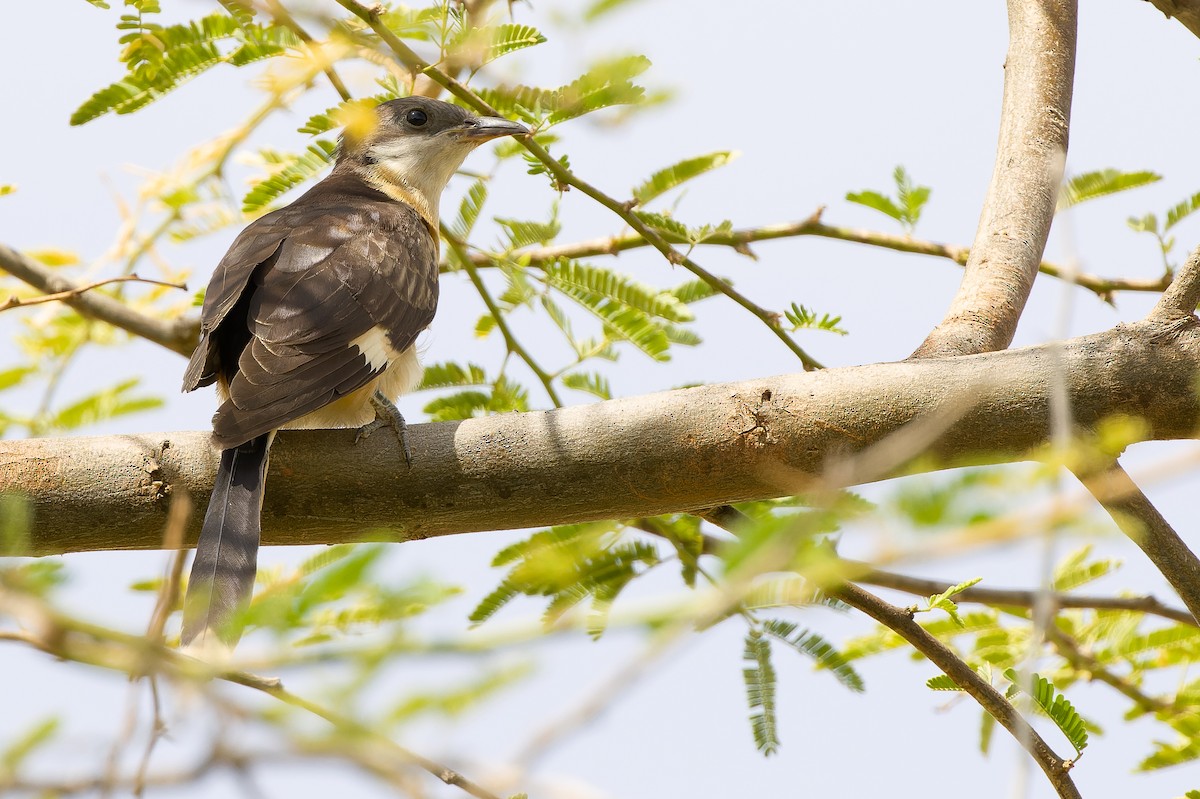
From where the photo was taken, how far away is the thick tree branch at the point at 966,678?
2641 mm

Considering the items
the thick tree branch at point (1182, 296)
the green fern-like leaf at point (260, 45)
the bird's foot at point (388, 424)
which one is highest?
the green fern-like leaf at point (260, 45)

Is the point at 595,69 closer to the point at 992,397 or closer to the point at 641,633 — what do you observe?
the point at 992,397

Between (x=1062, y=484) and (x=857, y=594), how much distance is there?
1405 millimetres

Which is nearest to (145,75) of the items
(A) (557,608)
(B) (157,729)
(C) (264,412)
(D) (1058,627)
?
(C) (264,412)

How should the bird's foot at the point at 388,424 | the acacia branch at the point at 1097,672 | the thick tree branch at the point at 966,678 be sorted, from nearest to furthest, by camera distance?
the thick tree branch at the point at 966,678 → the bird's foot at the point at 388,424 → the acacia branch at the point at 1097,672

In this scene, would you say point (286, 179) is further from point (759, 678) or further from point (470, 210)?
point (759, 678)

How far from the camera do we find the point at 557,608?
3.28 metres

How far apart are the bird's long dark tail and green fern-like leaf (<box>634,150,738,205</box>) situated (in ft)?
5.30

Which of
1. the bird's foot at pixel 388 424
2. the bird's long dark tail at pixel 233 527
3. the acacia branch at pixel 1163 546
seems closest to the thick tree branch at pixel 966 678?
the acacia branch at pixel 1163 546

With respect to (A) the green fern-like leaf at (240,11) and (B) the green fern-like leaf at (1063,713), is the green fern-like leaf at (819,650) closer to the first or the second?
(B) the green fern-like leaf at (1063,713)

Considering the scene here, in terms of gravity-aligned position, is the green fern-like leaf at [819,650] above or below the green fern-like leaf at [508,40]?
below

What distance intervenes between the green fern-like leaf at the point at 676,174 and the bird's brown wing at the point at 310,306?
83cm

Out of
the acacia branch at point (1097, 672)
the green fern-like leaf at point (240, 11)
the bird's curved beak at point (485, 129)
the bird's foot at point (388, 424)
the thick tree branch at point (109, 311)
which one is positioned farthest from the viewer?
the thick tree branch at point (109, 311)

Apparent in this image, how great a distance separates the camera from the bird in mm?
2820
